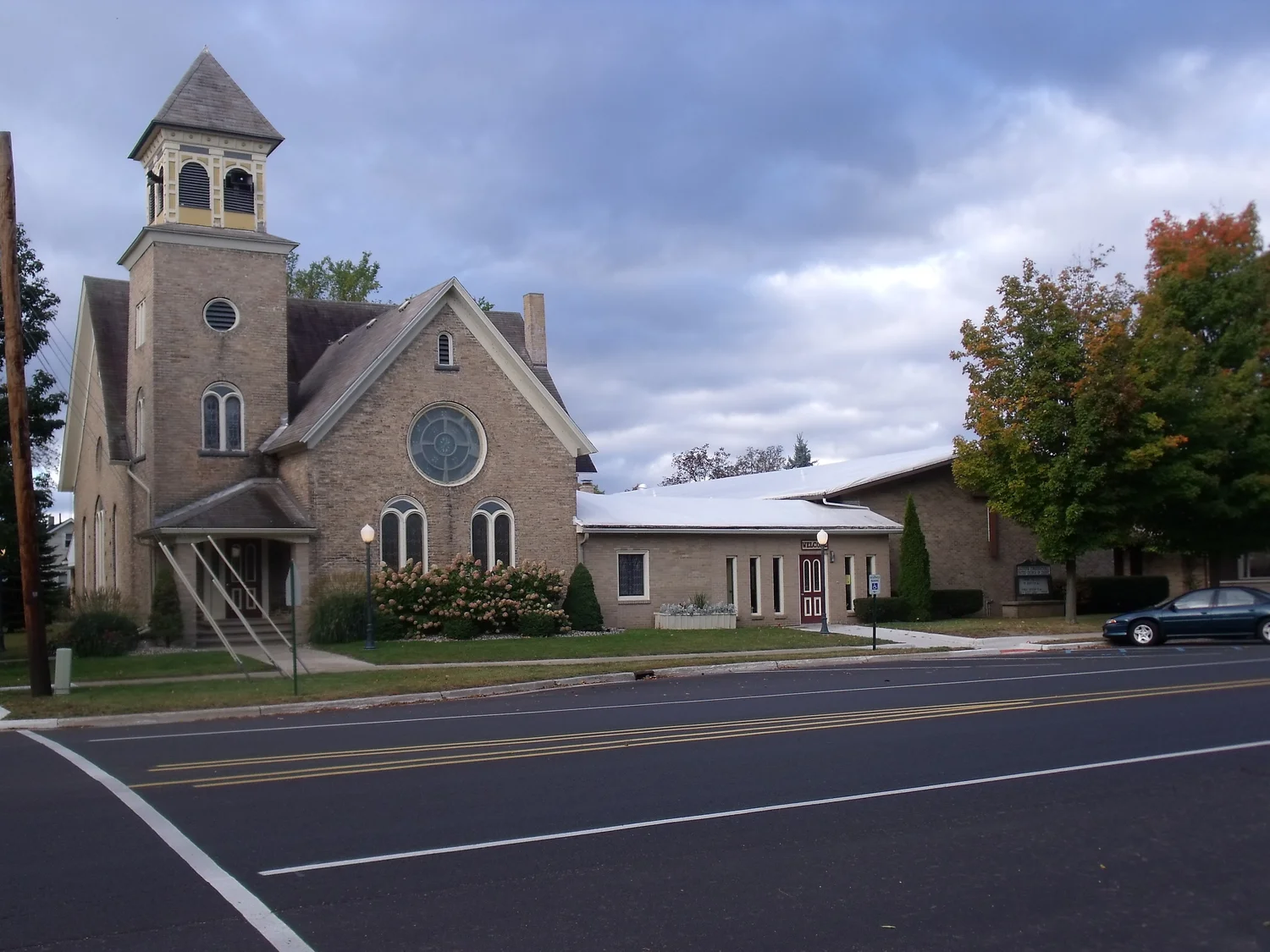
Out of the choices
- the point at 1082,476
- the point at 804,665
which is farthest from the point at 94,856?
the point at 1082,476

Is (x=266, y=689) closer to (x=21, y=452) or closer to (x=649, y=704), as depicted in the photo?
(x=21, y=452)

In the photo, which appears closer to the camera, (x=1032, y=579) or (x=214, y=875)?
(x=214, y=875)

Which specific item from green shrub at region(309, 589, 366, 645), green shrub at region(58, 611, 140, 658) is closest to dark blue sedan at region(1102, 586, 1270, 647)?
green shrub at region(309, 589, 366, 645)

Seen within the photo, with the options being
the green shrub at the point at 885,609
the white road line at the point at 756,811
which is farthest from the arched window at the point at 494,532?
the white road line at the point at 756,811

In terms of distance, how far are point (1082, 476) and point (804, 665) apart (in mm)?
11775

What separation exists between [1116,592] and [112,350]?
3187cm

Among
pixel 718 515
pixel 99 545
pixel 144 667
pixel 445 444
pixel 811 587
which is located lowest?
pixel 144 667

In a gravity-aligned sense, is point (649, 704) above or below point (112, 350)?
below

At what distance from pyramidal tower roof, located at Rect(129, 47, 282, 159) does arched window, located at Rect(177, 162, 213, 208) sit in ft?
3.24

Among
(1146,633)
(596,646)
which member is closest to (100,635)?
(596,646)

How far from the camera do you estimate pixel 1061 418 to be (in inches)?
1243

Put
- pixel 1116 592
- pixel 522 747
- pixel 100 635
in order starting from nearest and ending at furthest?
pixel 522 747 → pixel 100 635 → pixel 1116 592

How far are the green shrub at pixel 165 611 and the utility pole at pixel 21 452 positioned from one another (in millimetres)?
8840

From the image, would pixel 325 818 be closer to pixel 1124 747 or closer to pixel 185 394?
pixel 1124 747
